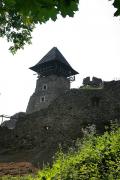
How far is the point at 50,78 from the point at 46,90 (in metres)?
1.69

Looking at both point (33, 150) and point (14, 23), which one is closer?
point (14, 23)

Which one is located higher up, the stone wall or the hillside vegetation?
the stone wall

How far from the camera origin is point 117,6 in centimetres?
239

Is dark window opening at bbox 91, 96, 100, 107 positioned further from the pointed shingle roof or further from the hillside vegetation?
the pointed shingle roof

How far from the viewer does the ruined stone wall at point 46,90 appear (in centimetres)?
4569

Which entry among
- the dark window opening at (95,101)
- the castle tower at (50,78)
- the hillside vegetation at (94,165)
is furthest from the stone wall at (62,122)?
the castle tower at (50,78)

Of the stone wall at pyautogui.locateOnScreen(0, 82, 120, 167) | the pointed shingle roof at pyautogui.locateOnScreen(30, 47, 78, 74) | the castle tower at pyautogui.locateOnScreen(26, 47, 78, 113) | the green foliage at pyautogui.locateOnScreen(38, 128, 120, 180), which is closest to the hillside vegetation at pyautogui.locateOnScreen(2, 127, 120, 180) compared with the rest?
the green foliage at pyautogui.locateOnScreen(38, 128, 120, 180)

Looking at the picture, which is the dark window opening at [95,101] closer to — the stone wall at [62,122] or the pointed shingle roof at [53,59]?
the stone wall at [62,122]

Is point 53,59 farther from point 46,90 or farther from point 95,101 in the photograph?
point 95,101

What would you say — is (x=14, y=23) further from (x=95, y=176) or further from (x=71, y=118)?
(x=71, y=118)

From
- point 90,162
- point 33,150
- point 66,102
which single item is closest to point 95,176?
point 90,162

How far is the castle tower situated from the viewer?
152 ft

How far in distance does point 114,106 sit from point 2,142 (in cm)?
736

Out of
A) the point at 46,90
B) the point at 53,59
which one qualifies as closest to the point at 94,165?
the point at 46,90
